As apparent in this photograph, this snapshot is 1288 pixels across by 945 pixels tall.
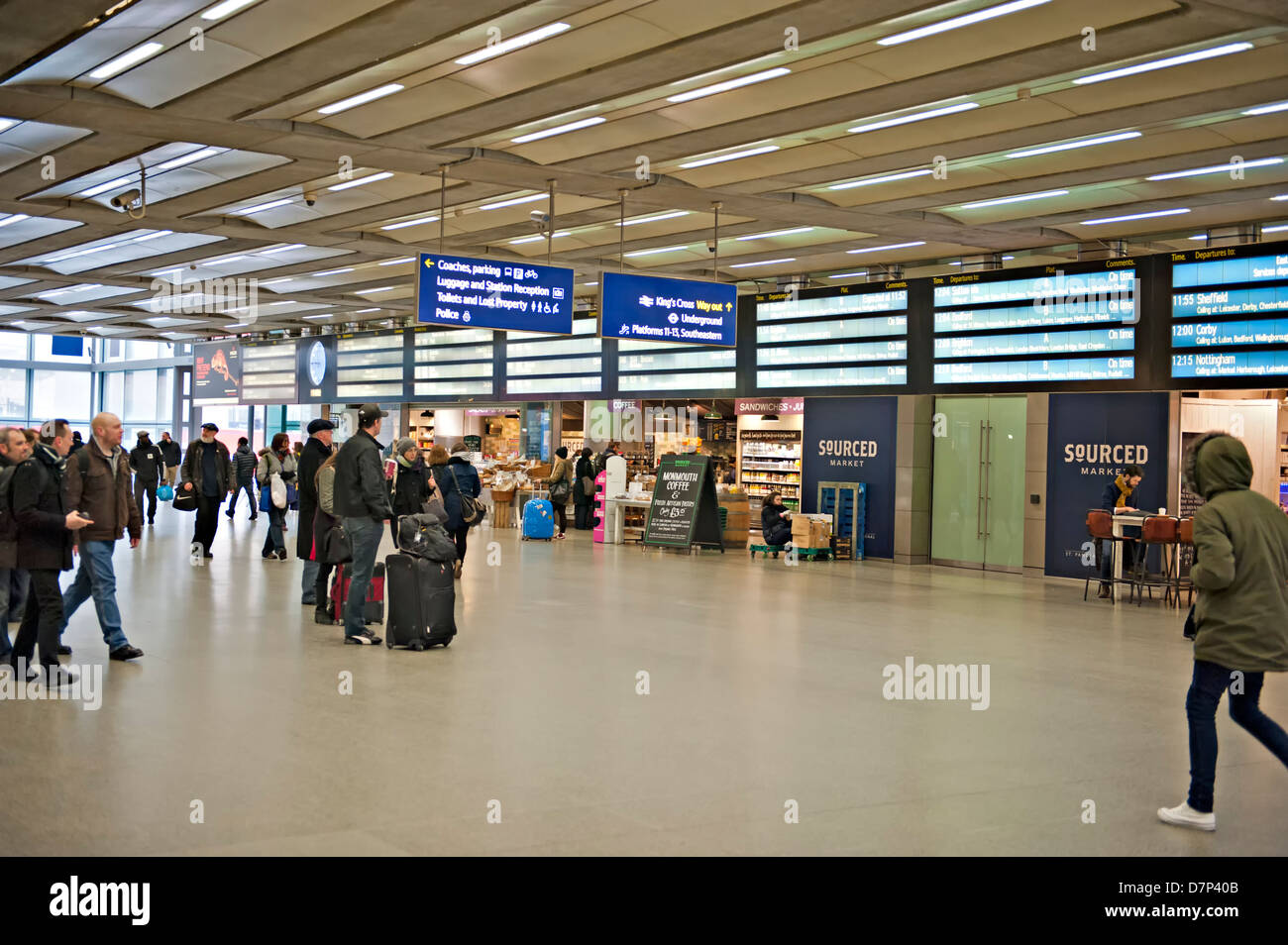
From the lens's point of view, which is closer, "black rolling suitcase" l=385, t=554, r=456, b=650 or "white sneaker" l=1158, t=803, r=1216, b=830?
"white sneaker" l=1158, t=803, r=1216, b=830

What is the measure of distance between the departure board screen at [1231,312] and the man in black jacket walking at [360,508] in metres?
10.6

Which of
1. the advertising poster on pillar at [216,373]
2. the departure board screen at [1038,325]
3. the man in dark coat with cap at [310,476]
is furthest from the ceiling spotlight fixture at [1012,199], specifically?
the advertising poster on pillar at [216,373]

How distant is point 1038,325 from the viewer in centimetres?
1605

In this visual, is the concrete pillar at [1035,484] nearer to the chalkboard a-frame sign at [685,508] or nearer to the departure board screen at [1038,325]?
the departure board screen at [1038,325]

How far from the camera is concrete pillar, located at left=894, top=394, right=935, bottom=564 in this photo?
1783 cm

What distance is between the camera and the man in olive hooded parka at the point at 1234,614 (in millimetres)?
4770

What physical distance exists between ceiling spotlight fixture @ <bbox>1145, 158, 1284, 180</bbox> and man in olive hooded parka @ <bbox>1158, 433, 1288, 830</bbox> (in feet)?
25.3

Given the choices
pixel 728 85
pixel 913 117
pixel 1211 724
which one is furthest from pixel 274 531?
pixel 1211 724

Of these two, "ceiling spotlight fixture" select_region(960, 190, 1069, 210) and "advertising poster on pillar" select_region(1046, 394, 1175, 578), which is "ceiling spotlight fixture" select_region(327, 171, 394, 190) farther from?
"advertising poster on pillar" select_region(1046, 394, 1175, 578)

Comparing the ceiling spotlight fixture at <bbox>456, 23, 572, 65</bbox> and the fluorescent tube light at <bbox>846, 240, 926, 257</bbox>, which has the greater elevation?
the ceiling spotlight fixture at <bbox>456, 23, 572, 65</bbox>

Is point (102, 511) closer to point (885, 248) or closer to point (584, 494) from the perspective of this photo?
point (885, 248)

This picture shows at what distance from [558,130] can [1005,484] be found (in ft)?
30.0

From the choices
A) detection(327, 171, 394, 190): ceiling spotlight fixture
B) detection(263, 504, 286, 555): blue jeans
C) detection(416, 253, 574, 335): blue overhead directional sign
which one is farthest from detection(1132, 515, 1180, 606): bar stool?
detection(263, 504, 286, 555): blue jeans

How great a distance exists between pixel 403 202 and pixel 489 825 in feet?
37.4
